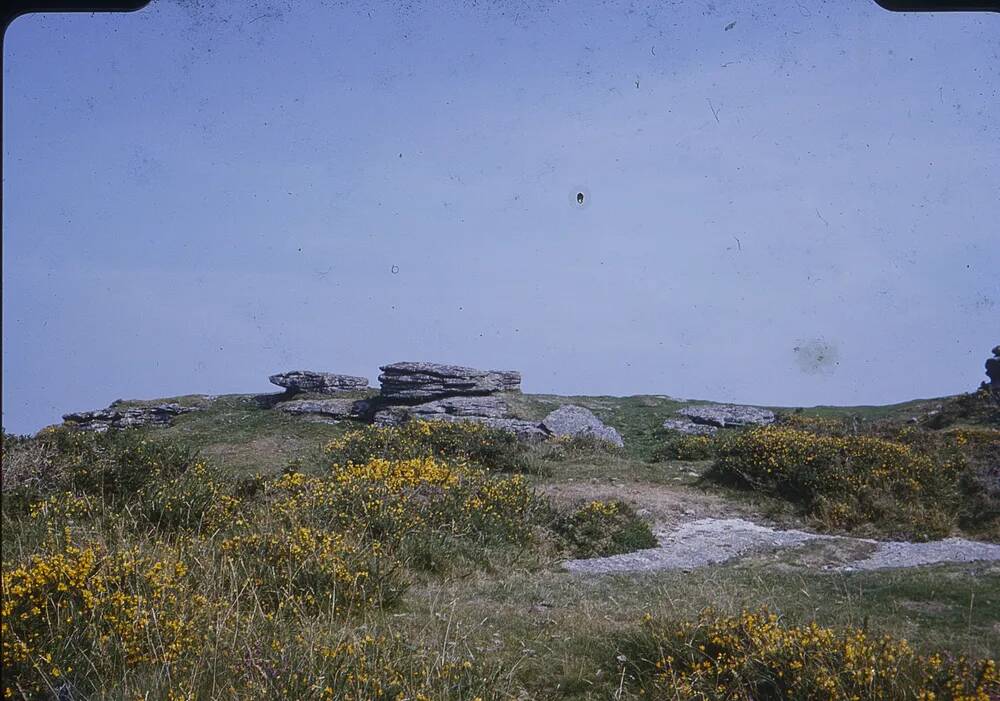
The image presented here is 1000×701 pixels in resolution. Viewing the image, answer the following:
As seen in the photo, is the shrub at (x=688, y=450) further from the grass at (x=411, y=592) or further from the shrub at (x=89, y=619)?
the shrub at (x=89, y=619)

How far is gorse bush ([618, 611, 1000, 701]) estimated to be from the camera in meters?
4.30

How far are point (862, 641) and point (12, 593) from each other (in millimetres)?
4969

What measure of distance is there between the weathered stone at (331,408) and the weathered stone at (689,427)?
31.4 ft

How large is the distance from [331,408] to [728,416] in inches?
516

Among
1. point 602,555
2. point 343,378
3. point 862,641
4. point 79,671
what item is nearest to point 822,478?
point 602,555

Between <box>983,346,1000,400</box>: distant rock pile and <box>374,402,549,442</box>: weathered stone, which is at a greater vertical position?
<box>983,346,1000,400</box>: distant rock pile

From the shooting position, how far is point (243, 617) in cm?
532

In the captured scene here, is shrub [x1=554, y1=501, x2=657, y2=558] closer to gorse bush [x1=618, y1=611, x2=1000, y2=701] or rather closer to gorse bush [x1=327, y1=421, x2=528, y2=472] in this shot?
gorse bush [x1=327, y1=421, x2=528, y2=472]

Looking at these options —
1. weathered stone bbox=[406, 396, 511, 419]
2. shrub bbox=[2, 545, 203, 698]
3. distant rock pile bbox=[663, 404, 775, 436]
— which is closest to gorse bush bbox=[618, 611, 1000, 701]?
shrub bbox=[2, 545, 203, 698]

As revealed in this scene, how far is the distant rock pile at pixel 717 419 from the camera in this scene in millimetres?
26498

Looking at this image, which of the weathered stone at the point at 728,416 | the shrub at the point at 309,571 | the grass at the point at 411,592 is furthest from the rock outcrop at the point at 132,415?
the shrub at the point at 309,571

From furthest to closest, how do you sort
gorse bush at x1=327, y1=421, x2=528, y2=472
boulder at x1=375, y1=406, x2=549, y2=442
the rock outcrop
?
the rock outcrop → boulder at x1=375, y1=406, x2=549, y2=442 → gorse bush at x1=327, y1=421, x2=528, y2=472

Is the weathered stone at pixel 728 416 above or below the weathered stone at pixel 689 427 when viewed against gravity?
above

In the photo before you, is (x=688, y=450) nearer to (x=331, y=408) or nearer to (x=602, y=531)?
(x=602, y=531)
